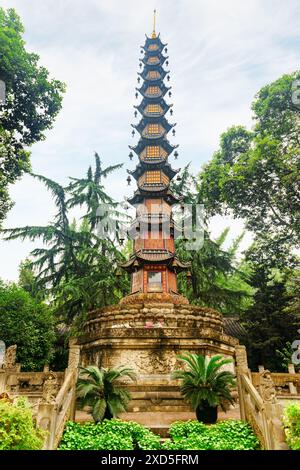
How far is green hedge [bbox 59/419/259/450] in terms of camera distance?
596cm

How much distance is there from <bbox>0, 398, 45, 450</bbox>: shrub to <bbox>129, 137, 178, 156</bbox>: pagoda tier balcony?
20.4 m

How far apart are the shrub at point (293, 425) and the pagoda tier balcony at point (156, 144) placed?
66.3 ft

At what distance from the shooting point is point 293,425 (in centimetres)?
491

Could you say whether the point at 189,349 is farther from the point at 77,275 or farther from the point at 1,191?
the point at 77,275

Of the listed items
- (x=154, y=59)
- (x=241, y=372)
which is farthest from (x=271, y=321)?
(x=154, y=59)

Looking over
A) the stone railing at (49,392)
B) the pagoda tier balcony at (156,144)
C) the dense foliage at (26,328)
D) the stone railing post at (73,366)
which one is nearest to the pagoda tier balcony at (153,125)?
the pagoda tier balcony at (156,144)

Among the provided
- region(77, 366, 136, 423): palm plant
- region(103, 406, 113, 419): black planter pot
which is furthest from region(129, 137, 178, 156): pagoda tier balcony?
region(103, 406, 113, 419): black planter pot

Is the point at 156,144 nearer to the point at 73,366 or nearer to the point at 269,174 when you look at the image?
the point at 269,174

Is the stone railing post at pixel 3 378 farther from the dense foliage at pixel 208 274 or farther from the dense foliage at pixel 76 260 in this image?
the dense foliage at pixel 208 274

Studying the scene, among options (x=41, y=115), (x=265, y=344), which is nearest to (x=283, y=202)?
(x=265, y=344)

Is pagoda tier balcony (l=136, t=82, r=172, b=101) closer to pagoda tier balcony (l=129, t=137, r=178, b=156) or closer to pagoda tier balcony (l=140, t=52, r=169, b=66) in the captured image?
pagoda tier balcony (l=140, t=52, r=169, b=66)
